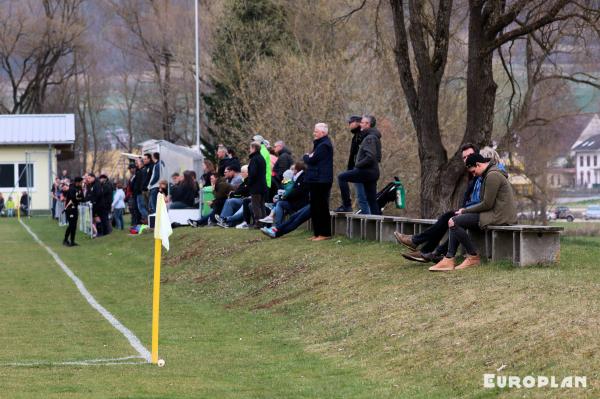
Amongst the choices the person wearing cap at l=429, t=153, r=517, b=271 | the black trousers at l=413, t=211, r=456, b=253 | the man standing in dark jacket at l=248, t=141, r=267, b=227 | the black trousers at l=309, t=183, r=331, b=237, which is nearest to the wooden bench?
the person wearing cap at l=429, t=153, r=517, b=271

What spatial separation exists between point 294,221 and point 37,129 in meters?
43.1

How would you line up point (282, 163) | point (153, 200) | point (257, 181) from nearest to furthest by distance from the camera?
point (257, 181) < point (282, 163) < point (153, 200)

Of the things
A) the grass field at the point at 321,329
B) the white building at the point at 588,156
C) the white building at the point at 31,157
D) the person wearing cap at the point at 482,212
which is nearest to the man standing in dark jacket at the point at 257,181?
the grass field at the point at 321,329

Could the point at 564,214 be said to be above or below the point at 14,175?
below

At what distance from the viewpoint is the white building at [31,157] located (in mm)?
62906

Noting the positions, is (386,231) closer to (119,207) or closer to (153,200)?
(153,200)

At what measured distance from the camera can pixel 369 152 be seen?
68.7 ft

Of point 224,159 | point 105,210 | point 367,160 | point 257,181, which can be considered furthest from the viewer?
point 105,210

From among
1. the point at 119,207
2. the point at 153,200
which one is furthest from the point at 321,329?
the point at 119,207

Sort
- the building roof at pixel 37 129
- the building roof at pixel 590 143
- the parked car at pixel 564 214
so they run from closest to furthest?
the building roof at pixel 37 129
the parked car at pixel 564 214
the building roof at pixel 590 143

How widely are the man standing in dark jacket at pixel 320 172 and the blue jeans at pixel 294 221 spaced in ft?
3.47

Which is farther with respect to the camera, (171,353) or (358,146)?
(358,146)

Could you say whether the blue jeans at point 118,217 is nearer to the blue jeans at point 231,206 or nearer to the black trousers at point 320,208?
the blue jeans at point 231,206

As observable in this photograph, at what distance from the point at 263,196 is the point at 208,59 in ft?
130
